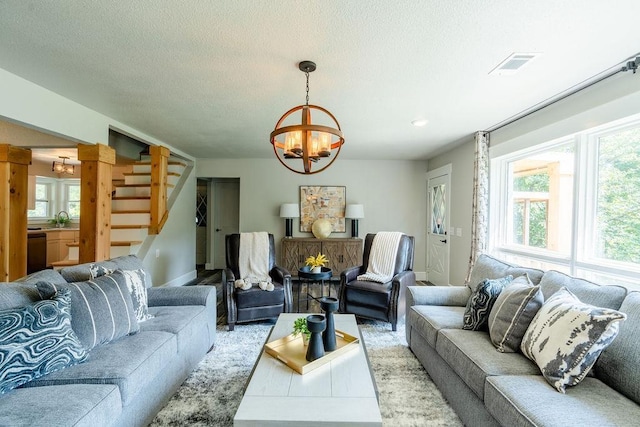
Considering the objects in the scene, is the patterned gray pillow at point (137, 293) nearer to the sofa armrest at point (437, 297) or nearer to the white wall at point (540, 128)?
the sofa armrest at point (437, 297)

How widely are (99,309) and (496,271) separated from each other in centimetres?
294

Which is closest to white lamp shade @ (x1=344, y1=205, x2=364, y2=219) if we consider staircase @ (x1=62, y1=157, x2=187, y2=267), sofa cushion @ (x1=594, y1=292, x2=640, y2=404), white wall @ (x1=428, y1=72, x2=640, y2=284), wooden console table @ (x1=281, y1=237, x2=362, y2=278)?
wooden console table @ (x1=281, y1=237, x2=362, y2=278)

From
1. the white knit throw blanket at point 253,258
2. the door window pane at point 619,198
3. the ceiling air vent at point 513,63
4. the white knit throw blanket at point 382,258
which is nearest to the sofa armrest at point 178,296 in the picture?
the white knit throw blanket at point 253,258

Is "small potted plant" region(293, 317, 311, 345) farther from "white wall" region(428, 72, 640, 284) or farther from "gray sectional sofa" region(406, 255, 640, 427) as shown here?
"white wall" region(428, 72, 640, 284)

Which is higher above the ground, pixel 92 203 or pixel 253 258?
pixel 92 203

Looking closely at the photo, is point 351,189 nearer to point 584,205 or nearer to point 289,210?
point 289,210

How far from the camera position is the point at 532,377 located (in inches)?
59.9

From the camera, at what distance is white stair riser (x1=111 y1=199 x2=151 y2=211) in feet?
14.4

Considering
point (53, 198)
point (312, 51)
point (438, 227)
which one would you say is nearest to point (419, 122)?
point (312, 51)

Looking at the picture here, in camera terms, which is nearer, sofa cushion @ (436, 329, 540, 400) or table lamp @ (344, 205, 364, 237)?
sofa cushion @ (436, 329, 540, 400)

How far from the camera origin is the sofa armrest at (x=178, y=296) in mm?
2582

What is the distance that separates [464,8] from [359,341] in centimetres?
202

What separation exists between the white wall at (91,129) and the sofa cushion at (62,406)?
2163mm

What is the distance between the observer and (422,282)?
566 centimetres
